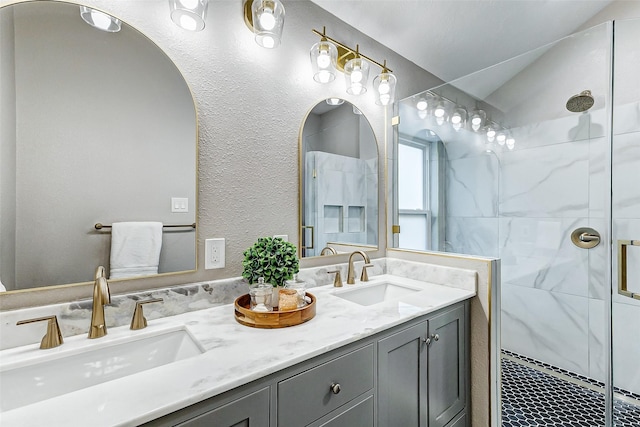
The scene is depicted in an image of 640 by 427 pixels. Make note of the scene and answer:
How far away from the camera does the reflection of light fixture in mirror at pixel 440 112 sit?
6.51 ft

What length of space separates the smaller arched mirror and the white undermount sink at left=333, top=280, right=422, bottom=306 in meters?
0.25

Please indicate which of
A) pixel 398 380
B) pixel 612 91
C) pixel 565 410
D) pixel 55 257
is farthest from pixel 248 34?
pixel 565 410

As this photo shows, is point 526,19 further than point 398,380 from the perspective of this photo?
Yes

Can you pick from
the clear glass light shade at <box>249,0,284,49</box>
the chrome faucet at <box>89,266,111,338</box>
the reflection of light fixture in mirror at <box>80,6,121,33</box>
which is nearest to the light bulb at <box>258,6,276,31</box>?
the clear glass light shade at <box>249,0,284,49</box>

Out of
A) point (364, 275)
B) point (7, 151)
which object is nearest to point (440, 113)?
point (364, 275)

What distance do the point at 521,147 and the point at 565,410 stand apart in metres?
1.55

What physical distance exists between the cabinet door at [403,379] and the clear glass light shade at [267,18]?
52.8 inches

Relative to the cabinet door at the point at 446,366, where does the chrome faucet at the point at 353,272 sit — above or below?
above

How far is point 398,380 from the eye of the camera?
1131mm

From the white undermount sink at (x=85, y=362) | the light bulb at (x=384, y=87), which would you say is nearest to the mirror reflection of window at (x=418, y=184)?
the light bulb at (x=384, y=87)

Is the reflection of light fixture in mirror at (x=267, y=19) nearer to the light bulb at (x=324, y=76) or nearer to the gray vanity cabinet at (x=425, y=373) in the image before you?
the light bulb at (x=324, y=76)

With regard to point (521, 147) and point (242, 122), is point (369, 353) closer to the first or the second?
point (242, 122)

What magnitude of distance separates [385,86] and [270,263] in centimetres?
131

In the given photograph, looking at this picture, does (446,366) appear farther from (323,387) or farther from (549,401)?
(549,401)
